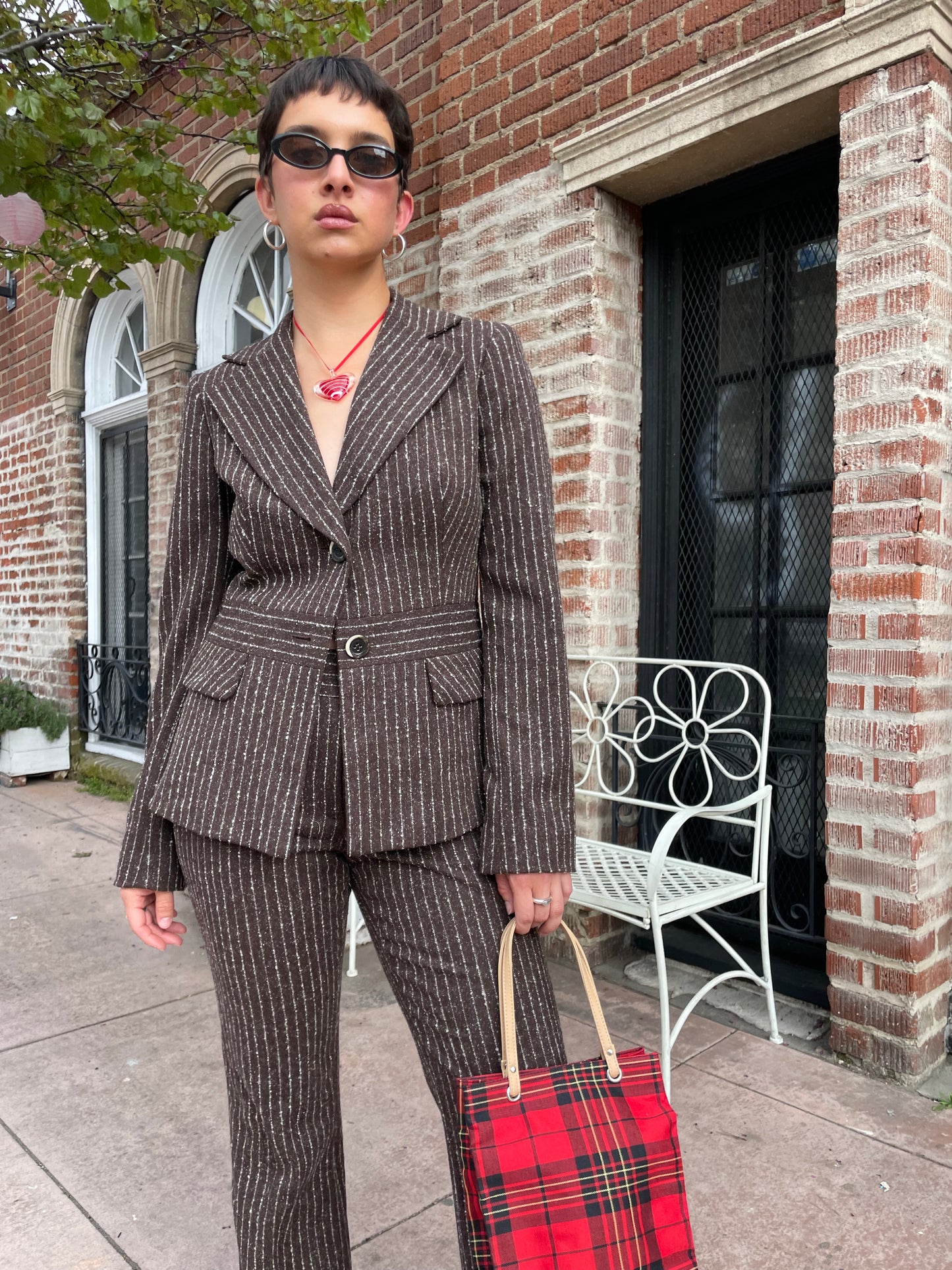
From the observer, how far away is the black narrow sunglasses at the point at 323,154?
1.32 m

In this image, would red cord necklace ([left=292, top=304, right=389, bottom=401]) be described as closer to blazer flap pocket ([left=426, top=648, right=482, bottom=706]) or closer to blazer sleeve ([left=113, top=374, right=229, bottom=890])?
blazer sleeve ([left=113, top=374, right=229, bottom=890])

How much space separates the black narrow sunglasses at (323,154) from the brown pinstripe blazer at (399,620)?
211 millimetres

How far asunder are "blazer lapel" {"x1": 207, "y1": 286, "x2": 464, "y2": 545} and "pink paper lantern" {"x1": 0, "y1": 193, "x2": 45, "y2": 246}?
2.86 meters

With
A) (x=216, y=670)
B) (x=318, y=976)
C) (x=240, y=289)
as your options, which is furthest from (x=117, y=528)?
(x=318, y=976)

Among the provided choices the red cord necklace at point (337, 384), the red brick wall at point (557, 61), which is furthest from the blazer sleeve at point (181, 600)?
the red brick wall at point (557, 61)

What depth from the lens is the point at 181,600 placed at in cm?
148

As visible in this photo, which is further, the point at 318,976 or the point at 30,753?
the point at 30,753

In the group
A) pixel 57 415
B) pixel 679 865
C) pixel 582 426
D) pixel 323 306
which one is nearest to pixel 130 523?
pixel 57 415

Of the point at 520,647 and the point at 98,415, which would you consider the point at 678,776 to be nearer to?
the point at 520,647

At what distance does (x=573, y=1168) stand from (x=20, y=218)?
3933 mm

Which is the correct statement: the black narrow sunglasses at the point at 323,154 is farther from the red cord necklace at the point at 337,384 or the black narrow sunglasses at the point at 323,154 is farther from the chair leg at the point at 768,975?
the chair leg at the point at 768,975

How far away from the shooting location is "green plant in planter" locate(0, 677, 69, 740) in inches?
271

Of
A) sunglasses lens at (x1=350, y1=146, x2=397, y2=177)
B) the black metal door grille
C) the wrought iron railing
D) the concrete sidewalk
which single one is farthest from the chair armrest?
the wrought iron railing

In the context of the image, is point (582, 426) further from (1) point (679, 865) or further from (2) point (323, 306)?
(2) point (323, 306)
